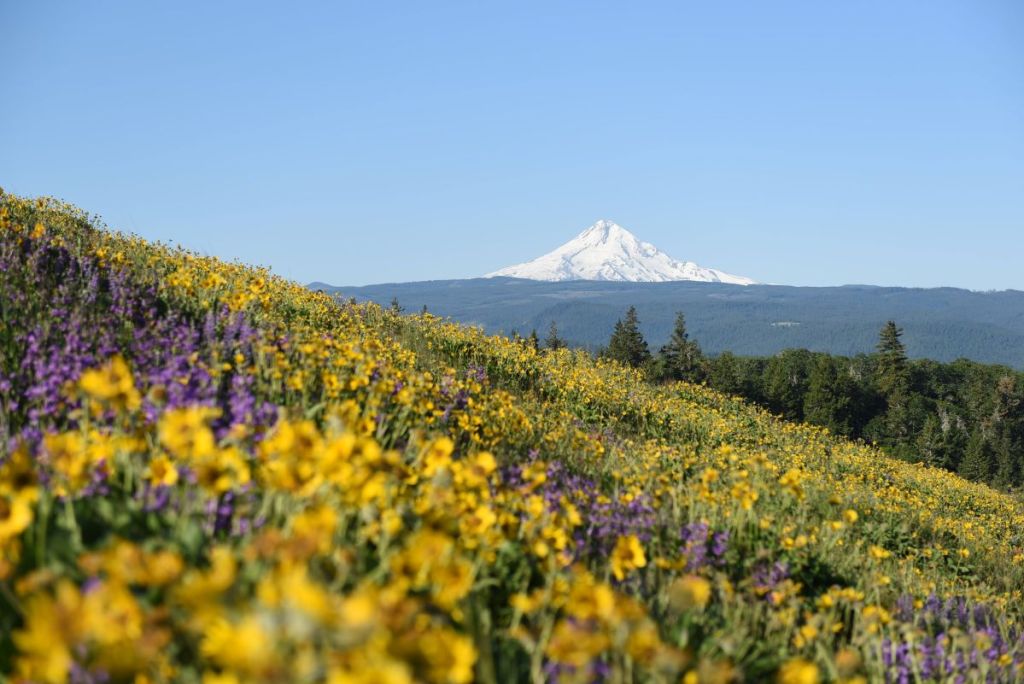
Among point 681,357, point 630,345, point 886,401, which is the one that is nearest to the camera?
point 630,345

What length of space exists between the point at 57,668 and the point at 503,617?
245cm

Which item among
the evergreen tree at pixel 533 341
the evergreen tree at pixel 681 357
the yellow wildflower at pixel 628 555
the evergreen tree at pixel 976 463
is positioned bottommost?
the evergreen tree at pixel 976 463

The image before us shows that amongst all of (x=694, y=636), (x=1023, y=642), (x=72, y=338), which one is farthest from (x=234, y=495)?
(x=1023, y=642)

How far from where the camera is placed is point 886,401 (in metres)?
84.0

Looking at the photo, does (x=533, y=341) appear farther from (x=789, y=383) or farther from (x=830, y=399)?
(x=789, y=383)

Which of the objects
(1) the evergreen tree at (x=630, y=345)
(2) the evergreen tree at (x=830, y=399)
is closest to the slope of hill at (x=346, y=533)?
(1) the evergreen tree at (x=630, y=345)

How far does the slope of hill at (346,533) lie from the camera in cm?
167

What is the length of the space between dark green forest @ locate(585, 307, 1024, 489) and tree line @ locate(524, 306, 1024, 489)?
4.4 inches

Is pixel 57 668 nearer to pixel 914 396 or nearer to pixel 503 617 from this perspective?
pixel 503 617

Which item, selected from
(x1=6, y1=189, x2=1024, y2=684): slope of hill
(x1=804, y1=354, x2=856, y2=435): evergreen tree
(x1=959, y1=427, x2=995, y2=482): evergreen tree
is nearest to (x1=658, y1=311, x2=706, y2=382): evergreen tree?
(x1=804, y1=354, x2=856, y2=435): evergreen tree

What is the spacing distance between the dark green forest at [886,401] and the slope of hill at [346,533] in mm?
51381

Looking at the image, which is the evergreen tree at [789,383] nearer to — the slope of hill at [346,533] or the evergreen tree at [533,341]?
the evergreen tree at [533,341]

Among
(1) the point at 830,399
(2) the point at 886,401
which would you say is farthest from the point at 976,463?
(2) the point at 886,401

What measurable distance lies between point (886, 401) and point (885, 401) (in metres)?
0.25
